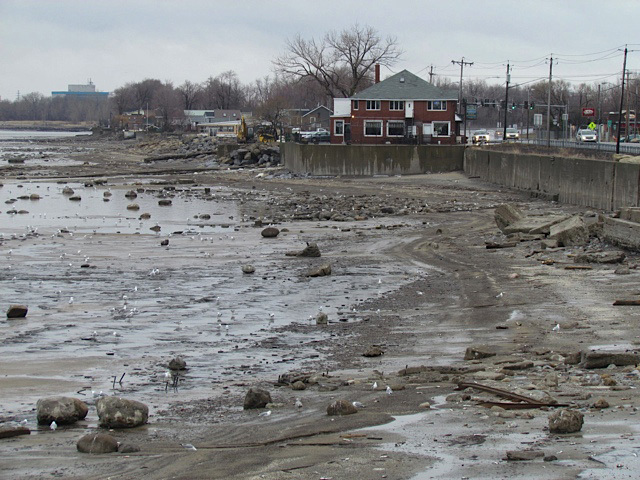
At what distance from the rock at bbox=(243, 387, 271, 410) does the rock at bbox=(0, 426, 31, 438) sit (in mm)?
2233

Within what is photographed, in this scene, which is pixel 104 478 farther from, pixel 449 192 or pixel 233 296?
pixel 449 192

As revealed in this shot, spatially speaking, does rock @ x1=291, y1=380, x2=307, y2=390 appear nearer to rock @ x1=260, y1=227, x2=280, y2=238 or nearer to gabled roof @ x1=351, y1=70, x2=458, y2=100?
rock @ x1=260, y1=227, x2=280, y2=238

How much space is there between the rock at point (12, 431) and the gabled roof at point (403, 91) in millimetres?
68042

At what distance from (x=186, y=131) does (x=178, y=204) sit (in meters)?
135

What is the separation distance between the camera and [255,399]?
9578 mm

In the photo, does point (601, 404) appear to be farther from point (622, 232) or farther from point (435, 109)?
point (435, 109)

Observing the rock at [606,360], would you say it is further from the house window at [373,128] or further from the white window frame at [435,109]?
the white window frame at [435,109]

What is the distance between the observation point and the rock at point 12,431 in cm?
845

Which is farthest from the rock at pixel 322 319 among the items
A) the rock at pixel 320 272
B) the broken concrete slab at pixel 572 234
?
the broken concrete slab at pixel 572 234

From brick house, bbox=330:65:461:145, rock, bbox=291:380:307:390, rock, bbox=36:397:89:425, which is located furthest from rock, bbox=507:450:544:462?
brick house, bbox=330:65:461:145

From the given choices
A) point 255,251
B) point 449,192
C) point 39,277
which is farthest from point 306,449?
point 449,192

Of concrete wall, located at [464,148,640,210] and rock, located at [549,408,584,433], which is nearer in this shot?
rock, located at [549,408,584,433]

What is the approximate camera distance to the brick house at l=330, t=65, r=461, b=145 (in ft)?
247

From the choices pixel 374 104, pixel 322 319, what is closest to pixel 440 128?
pixel 374 104
